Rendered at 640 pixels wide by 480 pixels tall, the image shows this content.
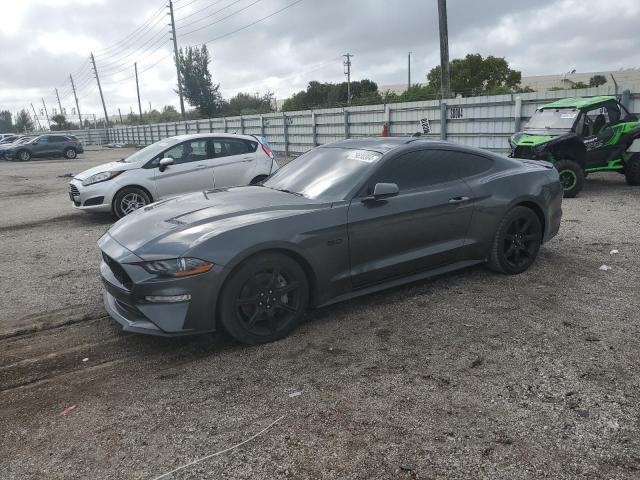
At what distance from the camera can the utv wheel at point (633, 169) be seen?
9922 millimetres

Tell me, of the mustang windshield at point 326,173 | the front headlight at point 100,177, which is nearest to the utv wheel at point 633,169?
the mustang windshield at point 326,173

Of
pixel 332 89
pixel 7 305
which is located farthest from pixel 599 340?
pixel 332 89

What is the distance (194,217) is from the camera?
3.77 metres

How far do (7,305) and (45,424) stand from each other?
241 centimetres

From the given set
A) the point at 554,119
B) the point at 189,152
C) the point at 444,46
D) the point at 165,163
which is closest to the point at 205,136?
the point at 189,152

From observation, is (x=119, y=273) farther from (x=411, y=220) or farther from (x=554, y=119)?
(x=554, y=119)

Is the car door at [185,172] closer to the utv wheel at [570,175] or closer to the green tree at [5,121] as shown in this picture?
the utv wheel at [570,175]

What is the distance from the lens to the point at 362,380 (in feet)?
10.2

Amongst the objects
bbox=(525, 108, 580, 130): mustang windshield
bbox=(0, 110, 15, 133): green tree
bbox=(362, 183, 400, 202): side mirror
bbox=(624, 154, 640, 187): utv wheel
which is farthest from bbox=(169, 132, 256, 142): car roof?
bbox=(0, 110, 15, 133): green tree

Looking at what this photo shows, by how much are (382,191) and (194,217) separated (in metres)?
1.49

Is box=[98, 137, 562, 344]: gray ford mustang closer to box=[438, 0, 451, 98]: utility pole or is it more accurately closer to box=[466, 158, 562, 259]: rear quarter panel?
box=[466, 158, 562, 259]: rear quarter panel

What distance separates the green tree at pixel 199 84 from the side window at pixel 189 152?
56980 mm

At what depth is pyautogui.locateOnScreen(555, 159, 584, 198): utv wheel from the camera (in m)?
9.15

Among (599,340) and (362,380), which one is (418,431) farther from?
(599,340)
